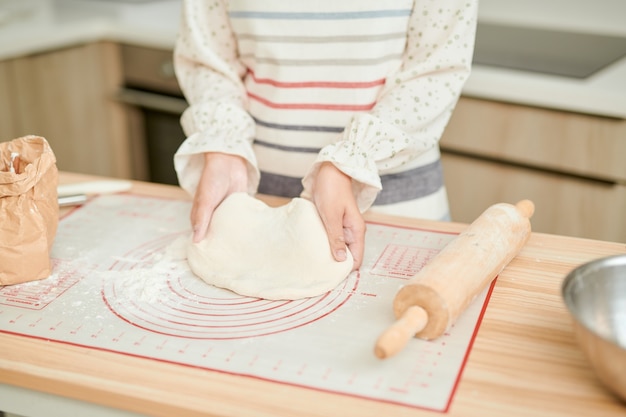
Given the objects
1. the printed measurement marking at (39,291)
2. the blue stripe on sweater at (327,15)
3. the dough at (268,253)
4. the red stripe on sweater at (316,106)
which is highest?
the blue stripe on sweater at (327,15)

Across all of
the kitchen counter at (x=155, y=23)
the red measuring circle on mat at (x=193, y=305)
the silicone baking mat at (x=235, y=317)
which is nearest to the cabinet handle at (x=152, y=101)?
the kitchen counter at (x=155, y=23)

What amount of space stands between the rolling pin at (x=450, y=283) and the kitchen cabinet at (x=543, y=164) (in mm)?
594

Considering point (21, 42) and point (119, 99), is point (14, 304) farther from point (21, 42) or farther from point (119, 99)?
point (119, 99)

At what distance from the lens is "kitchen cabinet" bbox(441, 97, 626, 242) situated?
1.33 metres

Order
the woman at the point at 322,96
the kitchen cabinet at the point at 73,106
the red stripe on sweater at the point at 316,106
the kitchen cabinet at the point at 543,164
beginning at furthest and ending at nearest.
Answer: the kitchen cabinet at the point at 73,106 → the kitchen cabinet at the point at 543,164 → the red stripe on sweater at the point at 316,106 → the woman at the point at 322,96

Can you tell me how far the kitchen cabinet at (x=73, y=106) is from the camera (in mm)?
1750

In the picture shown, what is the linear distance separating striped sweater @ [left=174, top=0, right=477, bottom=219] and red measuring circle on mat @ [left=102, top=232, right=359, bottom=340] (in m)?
0.18

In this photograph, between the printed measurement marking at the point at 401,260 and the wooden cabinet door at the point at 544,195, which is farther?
the wooden cabinet door at the point at 544,195

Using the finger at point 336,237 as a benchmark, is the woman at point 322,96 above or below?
above

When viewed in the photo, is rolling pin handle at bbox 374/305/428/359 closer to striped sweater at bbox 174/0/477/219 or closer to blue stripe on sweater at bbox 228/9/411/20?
striped sweater at bbox 174/0/477/219

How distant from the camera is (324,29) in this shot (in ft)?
3.33

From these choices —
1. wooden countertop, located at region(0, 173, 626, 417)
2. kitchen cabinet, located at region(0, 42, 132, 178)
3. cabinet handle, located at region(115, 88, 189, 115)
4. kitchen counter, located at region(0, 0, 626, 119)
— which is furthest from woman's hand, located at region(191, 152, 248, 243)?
kitchen cabinet, located at region(0, 42, 132, 178)

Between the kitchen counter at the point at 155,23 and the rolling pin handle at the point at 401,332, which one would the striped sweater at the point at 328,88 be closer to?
the rolling pin handle at the point at 401,332

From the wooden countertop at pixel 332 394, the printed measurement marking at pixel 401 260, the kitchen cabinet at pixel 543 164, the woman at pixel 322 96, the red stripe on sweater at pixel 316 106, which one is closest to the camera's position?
the wooden countertop at pixel 332 394
